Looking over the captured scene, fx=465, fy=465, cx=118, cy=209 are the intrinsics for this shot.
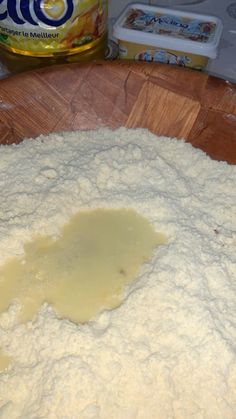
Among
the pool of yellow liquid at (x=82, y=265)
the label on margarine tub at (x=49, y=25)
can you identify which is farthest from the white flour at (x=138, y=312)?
the label on margarine tub at (x=49, y=25)

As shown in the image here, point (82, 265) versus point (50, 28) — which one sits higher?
point (50, 28)

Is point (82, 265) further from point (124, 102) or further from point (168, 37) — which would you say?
point (168, 37)

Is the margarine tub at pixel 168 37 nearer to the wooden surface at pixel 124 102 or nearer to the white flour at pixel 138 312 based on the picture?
the wooden surface at pixel 124 102

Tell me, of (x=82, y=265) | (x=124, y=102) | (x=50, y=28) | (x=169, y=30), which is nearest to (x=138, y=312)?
(x=82, y=265)

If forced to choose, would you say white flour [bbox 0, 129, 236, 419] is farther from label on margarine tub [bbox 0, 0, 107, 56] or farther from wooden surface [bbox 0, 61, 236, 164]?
label on margarine tub [bbox 0, 0, 107, 56]

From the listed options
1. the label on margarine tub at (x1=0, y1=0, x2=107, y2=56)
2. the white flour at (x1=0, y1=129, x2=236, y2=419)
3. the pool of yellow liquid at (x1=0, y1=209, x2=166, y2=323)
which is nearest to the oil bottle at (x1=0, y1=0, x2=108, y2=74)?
the label on margarine tub at (x1=0, y1=0, x2=107, y2=56)

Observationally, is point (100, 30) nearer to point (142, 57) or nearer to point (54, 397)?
point (142, 57)

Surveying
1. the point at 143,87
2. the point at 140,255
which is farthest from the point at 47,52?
Result: the point at 140,255
